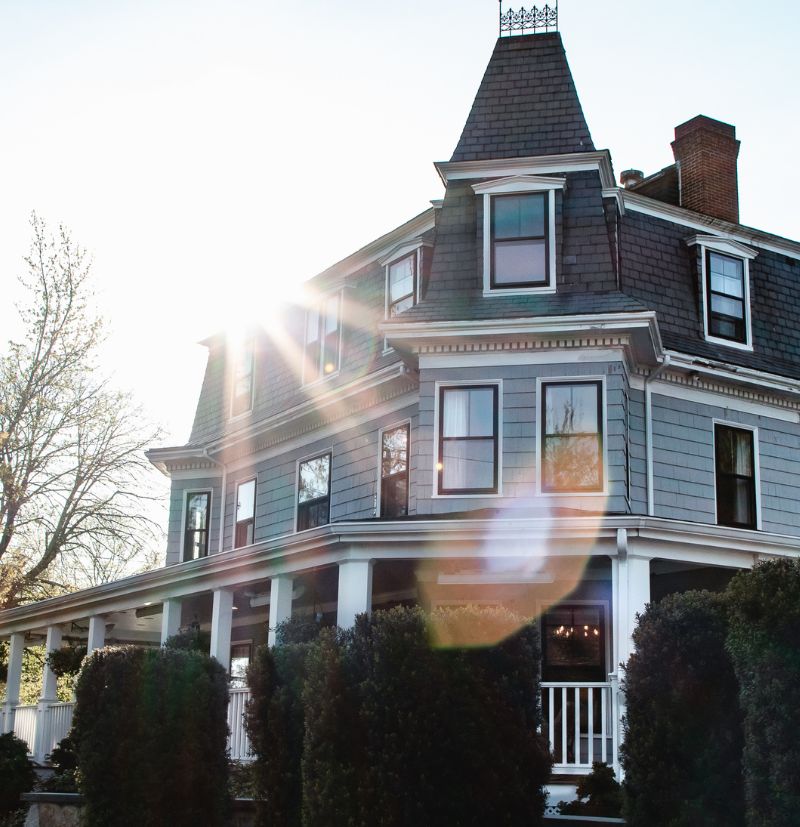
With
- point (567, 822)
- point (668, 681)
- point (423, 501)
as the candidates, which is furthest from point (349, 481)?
point (668, 681)

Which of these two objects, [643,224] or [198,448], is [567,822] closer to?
[643,224]

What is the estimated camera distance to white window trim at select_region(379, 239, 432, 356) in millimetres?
19734

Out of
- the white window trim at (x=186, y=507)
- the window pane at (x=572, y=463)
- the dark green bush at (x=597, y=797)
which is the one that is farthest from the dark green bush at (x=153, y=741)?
the white window trim at (x=186, y=507)

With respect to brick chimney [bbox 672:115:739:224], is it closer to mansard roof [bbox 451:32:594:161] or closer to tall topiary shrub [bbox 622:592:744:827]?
mansard roof [bbox 451:32:594:161]

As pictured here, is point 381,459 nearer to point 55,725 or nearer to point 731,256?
point 731,256

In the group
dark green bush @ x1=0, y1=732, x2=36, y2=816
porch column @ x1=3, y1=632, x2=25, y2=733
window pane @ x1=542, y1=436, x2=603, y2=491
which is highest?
window pane @ x1=542, y1=436, x2=603, y2=491

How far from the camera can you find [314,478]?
2134cm

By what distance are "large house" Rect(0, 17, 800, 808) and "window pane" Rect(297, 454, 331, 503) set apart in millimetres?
51

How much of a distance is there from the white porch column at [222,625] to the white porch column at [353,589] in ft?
10.4

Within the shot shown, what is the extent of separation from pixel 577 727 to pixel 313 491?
9313 mm

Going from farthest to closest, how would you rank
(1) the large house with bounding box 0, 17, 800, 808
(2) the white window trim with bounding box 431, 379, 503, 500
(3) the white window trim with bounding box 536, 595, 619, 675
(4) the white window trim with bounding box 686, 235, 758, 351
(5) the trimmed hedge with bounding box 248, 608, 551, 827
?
(4) the white window trim with bounding box 686, 235, 758, 351 → (2) the white window trim with bounding box 431, 379, 503, 500 → (3) the white window trim with bounding box 536, 595, 619, 675 → (1) the large house with bounding box 0, 17, 800, 808 → (5) the trimmed hedge with bounding box 248, 608, 551, 827

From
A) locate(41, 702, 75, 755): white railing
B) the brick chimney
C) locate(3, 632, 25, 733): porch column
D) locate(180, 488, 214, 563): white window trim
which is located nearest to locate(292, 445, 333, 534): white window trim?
locate(180, 488, 214, 563): white window trim

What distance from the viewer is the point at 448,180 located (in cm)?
1888

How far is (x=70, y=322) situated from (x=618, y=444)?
63.0 ft
